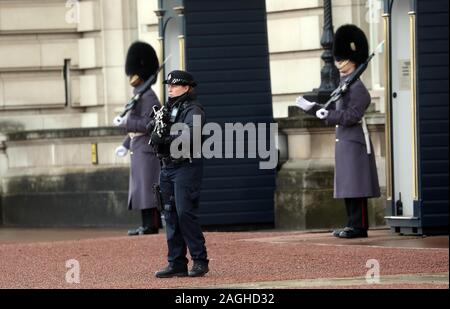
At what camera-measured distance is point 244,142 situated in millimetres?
17703

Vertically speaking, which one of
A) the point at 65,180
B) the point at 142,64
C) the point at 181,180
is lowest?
the point at 65,180

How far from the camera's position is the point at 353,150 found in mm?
15680

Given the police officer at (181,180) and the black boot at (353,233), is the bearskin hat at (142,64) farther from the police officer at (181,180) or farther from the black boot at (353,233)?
the police officer at (181,180)

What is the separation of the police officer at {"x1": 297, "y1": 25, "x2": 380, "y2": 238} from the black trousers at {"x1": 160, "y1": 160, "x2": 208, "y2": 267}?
3.20 meters

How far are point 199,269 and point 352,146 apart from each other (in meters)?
3.69

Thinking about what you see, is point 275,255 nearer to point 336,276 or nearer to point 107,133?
point 336,276

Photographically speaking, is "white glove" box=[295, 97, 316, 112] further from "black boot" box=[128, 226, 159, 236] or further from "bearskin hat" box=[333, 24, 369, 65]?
"black boot" box=[128, 226, 159, 236]

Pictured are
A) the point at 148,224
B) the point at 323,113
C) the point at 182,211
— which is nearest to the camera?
the point at 182,211

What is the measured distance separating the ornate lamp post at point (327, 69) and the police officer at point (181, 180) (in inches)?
197

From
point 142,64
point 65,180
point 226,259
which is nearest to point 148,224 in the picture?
point 142,64

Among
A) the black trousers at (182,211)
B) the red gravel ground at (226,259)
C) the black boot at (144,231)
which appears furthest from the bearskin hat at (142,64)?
the black trousers at (182,211)

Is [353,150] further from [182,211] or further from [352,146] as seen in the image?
[182,211]
